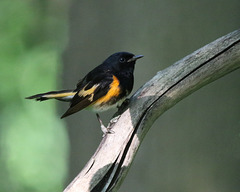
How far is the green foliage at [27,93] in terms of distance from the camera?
5844mm

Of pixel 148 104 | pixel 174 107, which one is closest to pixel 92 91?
pixel 148 104

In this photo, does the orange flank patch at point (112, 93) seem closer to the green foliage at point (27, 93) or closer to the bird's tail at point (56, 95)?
the bird's tail at point (56, 95)

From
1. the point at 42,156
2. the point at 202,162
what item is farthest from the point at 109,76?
the point at 42,156

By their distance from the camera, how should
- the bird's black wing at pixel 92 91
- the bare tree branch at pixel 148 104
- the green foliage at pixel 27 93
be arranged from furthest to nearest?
the green foliage at pixel 27 93 → the bird's black wing at pixel 92 91 → the bare tree branch at pixel 148 104

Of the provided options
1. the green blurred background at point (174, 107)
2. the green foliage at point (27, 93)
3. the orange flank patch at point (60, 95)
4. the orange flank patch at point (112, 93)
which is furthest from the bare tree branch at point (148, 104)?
the green foliage at point (27, 93)

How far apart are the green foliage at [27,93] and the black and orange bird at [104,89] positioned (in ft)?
9.28

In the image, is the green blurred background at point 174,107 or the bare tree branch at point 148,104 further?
the green blurred background at point 174,107

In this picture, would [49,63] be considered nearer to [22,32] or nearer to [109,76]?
[22,32]

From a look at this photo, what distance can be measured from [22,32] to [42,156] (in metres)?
1.93

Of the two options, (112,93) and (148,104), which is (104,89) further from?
(148,104)

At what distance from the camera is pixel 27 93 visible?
5957mm

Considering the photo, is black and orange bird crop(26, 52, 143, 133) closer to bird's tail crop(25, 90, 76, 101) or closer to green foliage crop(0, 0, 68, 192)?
bird's tail crop(25, 90, 76, 101)

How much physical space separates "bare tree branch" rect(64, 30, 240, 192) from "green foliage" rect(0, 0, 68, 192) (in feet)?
11.0

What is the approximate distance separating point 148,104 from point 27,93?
3831 millimetres
